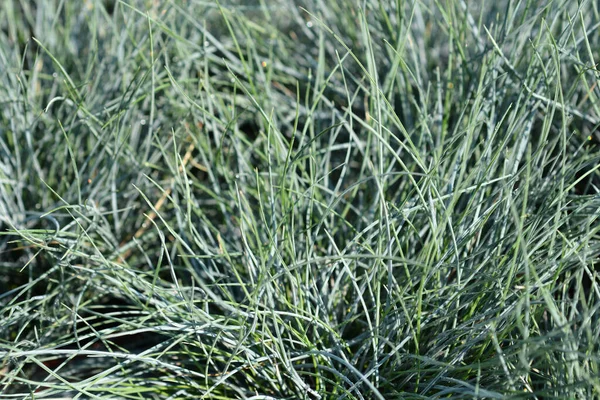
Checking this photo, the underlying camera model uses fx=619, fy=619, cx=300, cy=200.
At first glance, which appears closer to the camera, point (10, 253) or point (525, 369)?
point (525, 369)

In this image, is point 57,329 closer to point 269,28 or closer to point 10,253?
point 10,253

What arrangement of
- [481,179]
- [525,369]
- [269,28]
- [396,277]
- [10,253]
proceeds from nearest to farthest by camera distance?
[525,369] < [481,179] < [396,277] < [10,253] < [269,28]

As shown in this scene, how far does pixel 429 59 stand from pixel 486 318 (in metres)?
0.46

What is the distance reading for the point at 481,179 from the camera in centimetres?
64

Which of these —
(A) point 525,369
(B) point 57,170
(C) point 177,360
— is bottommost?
(C) point 177,360

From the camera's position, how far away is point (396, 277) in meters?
0.74

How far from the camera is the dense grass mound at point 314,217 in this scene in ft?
2.06

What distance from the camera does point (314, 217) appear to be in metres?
0.81

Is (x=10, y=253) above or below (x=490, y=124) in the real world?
below

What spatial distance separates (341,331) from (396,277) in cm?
9

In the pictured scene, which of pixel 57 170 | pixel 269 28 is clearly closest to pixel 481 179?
pixel 269 28

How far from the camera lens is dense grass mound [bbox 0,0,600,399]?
63cm

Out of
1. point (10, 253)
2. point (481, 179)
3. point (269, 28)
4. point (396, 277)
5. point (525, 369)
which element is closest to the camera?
point (525, 369)

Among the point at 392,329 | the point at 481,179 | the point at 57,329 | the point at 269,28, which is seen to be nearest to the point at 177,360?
the point at 57,329
